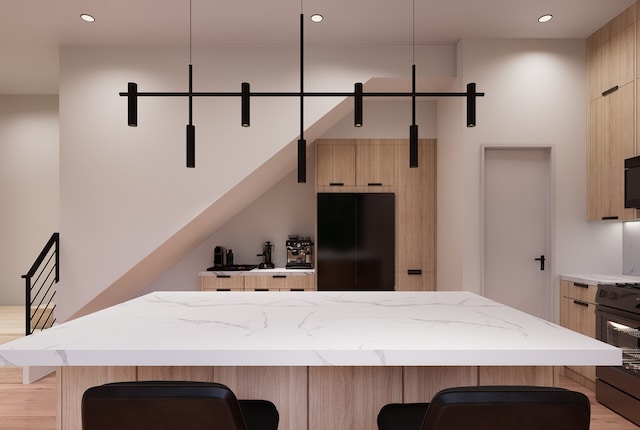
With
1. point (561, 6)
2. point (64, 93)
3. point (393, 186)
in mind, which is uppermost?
point (561, 6)

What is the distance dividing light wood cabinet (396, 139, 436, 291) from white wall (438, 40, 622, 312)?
2.84ft

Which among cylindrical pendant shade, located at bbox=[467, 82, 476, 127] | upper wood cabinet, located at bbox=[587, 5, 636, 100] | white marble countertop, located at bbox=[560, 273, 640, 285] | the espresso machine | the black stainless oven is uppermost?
upper wood cabinet, located at bbox=[587, 5, 636, 100]

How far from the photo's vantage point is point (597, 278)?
136 inches

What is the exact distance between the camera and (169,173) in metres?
3.89

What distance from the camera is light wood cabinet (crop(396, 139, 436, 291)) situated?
468 cm

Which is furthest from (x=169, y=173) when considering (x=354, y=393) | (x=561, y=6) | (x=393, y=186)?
(x=561, y=6)

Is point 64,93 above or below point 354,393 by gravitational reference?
above

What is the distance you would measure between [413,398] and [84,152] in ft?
12.1

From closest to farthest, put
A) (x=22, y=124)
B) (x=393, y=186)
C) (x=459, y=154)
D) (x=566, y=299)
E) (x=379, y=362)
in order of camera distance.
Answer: (x=379, y=362), (x=566, y=299), (x=459, y=154), (x=393, y=186), (x=22, y=124)

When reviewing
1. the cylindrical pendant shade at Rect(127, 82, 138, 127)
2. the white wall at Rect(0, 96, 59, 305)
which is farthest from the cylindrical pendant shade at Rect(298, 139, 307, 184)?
the white wall at Rect(0, 96, 59, 305)

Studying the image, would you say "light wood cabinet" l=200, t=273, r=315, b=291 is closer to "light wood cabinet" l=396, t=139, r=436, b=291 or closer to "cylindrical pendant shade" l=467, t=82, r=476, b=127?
"light wood cabinet" l=396, t=139, r=436, b=291

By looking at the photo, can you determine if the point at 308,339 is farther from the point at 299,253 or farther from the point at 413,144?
the point at 299,253

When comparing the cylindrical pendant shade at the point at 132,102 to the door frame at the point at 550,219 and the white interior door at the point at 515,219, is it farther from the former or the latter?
the white interior door at the point at 515,219

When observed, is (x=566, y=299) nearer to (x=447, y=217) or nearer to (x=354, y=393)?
(x=447, y=217)
